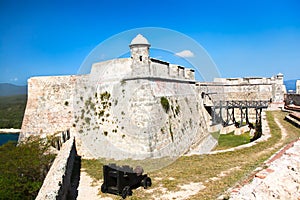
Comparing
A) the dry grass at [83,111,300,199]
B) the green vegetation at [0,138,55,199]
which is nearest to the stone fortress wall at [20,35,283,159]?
the green vegetation at [0,138,55,199]

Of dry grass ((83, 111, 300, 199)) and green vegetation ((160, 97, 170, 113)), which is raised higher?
green vegetation ((160, 97, 170, 113))

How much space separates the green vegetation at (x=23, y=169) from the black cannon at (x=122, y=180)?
3.92m

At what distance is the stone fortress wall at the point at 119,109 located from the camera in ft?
37.0

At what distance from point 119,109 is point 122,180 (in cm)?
569

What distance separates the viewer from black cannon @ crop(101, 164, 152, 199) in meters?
6.42

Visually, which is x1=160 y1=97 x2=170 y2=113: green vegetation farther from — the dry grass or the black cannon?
the black cannon

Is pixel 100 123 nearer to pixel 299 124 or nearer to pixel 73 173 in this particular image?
pixel 73 173

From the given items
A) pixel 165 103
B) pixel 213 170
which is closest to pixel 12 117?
pixel 165 103

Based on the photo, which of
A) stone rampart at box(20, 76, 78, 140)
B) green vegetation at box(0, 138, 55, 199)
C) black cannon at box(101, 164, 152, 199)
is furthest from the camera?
stone rampart at box(20, 76, 78, 140)

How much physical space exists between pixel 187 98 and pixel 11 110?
184ft

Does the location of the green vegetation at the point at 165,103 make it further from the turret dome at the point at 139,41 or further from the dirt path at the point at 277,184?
the dirt path at the point at 277,184

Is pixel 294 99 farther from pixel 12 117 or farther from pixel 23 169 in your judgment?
pixel 12 117

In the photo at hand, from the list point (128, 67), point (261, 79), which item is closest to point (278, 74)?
point (261, 79)

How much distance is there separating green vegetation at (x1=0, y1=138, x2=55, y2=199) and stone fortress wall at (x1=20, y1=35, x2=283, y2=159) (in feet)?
7.42
